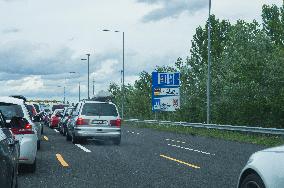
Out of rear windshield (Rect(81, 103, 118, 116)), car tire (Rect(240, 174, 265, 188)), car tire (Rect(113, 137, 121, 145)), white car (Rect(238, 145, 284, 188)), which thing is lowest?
car tire (Rect(113, 137, 121, 145))

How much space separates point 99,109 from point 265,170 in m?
16.9

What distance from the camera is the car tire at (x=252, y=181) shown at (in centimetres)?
547

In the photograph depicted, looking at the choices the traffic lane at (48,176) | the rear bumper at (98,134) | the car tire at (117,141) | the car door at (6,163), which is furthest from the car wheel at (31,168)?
the car tire at (117,141)

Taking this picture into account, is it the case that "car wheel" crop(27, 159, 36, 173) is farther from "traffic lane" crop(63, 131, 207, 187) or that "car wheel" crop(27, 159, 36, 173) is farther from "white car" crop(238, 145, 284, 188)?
"white car" crop(238, 145, 284, 188)

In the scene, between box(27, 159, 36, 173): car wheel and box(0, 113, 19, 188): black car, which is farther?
box(27, 159, 36, 173): car wheel

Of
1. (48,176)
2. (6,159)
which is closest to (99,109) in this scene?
(48,176)

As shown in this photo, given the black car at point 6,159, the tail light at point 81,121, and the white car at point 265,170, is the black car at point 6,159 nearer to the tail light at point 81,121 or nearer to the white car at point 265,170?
the white car at point 265,170

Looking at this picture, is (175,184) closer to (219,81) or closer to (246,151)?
(246,151)

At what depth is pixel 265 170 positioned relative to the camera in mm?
5355

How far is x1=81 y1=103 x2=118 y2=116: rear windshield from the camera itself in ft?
71.8

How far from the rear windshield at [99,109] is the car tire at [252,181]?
53.0ft

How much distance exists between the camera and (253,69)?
5275cm

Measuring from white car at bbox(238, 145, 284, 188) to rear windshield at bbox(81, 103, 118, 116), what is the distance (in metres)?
16.2

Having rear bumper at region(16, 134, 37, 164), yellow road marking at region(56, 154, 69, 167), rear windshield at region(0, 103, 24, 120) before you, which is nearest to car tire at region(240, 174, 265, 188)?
rear bumper at region(16, 134, 37, 164)
